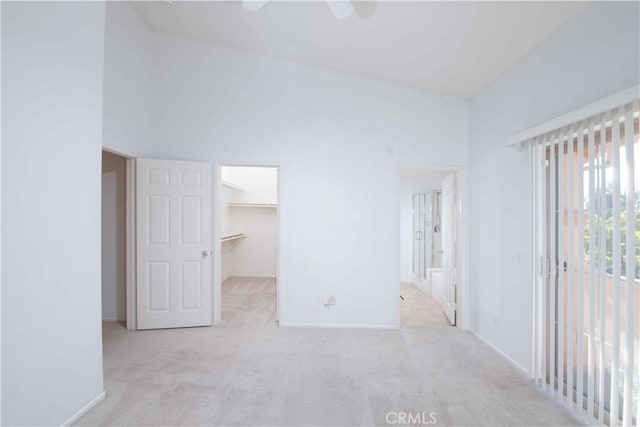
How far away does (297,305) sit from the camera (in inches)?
144

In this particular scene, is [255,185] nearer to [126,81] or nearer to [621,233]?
[126,81]

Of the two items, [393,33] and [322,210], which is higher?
[393,33]

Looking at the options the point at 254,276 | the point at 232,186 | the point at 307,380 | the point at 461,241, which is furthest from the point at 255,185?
the point at 307,380

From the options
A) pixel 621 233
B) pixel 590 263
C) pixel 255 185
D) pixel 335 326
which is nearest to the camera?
pixel 621 233

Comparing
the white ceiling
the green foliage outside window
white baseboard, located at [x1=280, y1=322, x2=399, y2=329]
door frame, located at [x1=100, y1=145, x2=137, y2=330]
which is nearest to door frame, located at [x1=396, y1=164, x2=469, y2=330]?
white baseboard, located at [x1=280, y1=322, x2=399, y2=329]

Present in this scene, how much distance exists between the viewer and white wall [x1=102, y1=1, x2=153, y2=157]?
2979mm

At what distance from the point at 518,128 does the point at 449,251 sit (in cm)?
179

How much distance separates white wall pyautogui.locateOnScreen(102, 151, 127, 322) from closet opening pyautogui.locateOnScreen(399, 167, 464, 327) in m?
3.62

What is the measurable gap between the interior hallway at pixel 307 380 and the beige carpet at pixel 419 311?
45cm

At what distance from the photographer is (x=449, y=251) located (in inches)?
154

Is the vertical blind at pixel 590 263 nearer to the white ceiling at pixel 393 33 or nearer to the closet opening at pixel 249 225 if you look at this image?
the white ceiling at pixel 393 33

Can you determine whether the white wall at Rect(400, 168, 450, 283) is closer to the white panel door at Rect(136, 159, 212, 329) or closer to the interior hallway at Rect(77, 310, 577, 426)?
the interior hallway at Rect(77, 310, 577, 426)

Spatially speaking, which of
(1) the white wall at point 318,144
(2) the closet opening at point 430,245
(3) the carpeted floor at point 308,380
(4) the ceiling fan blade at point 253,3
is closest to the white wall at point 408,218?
(2) the closet opening at point 430,245

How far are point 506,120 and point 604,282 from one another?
1.69 meters
